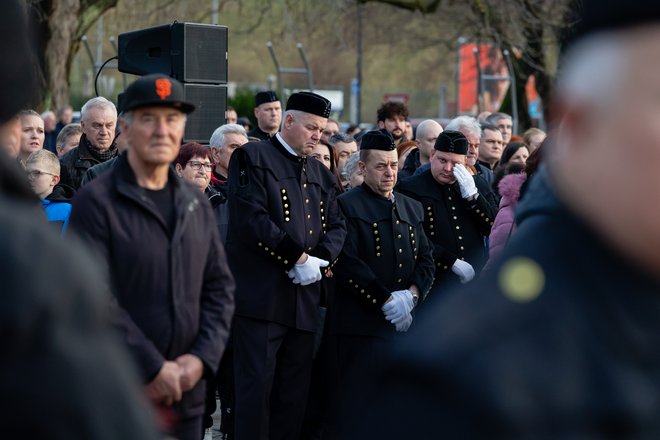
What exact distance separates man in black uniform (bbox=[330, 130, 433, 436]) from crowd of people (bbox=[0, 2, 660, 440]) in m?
0.01

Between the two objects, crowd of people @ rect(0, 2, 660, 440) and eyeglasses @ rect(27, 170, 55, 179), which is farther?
eyeglasses @ rect(27, 170, 55, 179)

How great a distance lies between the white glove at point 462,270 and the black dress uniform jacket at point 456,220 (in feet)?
0.64

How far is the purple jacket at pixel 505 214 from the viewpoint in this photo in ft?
21.3

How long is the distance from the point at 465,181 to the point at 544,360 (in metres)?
6.82

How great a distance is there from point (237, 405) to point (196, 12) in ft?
81.5

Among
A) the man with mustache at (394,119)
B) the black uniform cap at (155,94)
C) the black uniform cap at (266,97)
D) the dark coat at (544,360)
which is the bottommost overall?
the man with mustache at (394,119)

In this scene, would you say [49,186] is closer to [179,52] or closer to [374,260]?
[374,260]

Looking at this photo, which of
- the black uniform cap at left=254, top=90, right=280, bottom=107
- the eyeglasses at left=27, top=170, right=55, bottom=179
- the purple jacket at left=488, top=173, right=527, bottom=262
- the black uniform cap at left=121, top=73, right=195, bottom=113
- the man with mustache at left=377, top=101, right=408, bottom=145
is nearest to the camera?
the black uniform cap at left=121, top=73, right=195, bottom=113

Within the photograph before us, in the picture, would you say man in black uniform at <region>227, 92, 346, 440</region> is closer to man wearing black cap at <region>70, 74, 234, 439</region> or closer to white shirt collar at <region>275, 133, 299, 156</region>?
white shirt collar at <region>275, 133, 299, 156</region>

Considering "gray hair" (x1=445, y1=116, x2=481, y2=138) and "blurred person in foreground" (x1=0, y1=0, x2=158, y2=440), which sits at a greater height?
"blurred person in foreground" (x1=0, y1=0, x2=158, y2=440)

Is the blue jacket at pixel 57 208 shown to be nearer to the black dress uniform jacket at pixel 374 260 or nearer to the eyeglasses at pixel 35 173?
the eyeglasses at pixel 35 173

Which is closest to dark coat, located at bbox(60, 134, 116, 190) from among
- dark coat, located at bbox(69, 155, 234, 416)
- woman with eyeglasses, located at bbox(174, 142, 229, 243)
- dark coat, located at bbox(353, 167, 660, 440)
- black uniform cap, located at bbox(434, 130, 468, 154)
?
woman with eyeglasses, located at bbox(174, 142, 229, 243)

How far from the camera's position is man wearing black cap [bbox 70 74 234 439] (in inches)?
181

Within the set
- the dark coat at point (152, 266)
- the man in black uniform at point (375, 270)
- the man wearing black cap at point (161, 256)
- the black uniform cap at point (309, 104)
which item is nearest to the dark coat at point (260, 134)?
the man in black uniform at point (375, 270)
